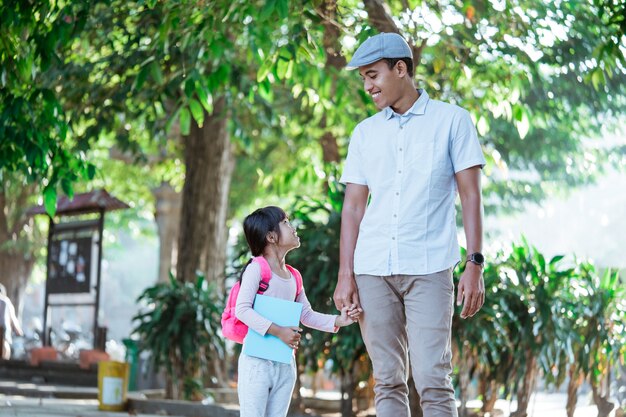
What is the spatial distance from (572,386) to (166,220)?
14.4m

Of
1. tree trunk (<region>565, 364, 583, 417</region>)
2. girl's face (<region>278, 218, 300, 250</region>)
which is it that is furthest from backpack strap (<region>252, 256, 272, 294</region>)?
tree trunk (<region>565, 364, 583, 417</region>)

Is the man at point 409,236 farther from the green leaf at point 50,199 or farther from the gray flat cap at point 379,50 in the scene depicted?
the green leaf at point 50,199

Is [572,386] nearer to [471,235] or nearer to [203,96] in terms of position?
[203,96]

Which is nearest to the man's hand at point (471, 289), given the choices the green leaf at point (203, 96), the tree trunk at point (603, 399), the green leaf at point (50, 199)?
the green leaf at point (203, 96)

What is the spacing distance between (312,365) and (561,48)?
6.70 m

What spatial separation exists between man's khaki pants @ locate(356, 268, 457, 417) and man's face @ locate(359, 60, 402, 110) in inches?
30.7

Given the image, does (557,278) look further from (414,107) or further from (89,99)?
(89,99)

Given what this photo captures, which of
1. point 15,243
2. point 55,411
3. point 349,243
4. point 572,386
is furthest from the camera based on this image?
point 15,243

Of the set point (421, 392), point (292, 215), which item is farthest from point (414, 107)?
point (292, 215)

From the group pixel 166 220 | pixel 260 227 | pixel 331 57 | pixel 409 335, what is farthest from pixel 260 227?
pixel 166 220

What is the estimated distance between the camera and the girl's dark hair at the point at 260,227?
549 centimetres

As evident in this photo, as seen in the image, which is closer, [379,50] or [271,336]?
[379,50]

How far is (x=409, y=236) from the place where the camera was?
4805mm

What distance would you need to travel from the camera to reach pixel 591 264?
1023 centimetres
